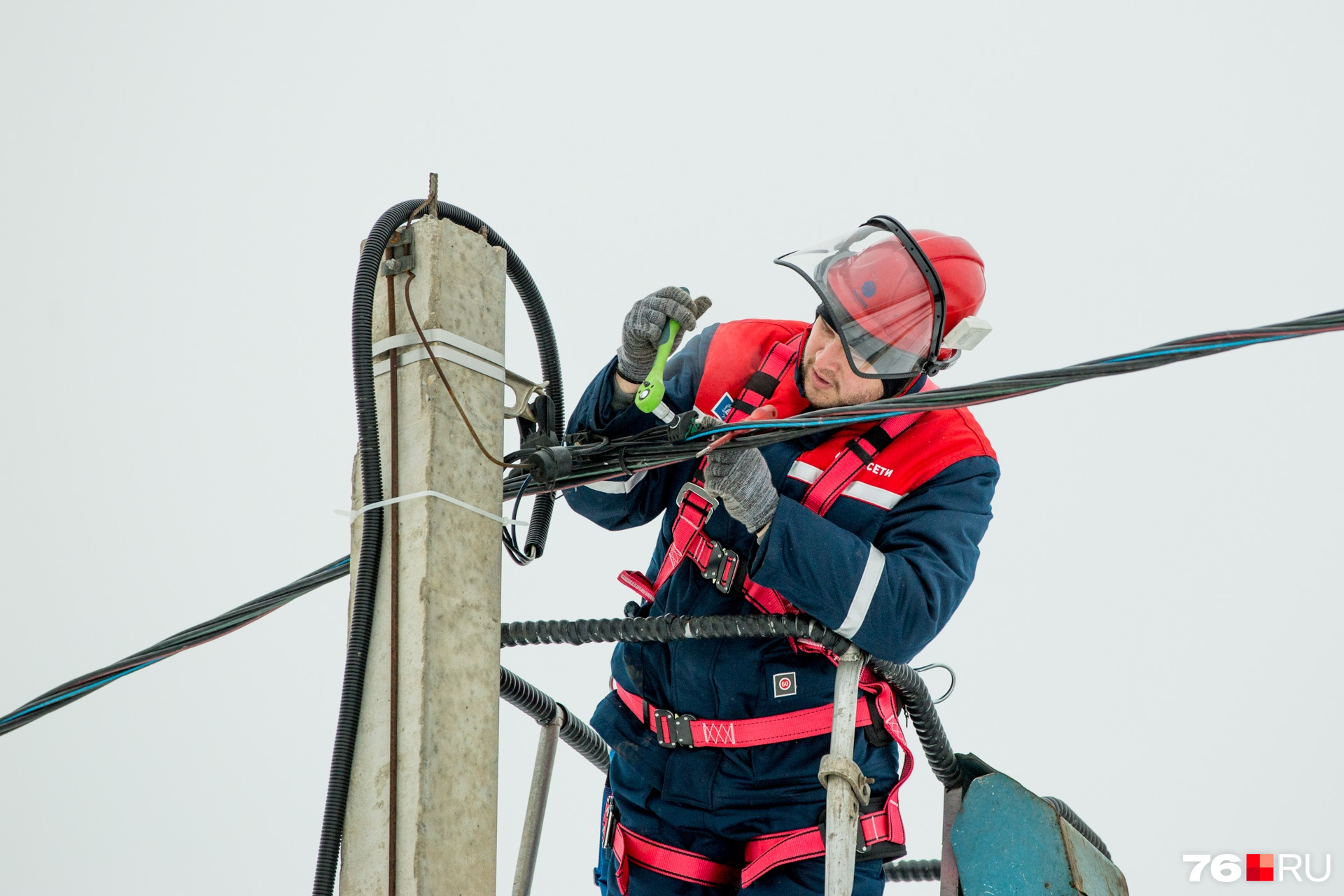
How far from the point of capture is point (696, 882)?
2.52 metres

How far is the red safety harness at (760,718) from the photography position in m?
2.39

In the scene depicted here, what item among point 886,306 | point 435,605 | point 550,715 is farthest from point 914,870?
point 435,605

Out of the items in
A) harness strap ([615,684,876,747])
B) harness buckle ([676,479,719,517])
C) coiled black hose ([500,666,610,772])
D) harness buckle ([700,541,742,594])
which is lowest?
harness strap ([615,684,876,747])

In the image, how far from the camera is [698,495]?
2.39 m

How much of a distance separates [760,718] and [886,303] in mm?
850

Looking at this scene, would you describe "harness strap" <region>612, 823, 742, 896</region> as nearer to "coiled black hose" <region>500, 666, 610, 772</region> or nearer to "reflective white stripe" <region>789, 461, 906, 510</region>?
"coiled black hose" <region>500, 666, 610, 772</region>

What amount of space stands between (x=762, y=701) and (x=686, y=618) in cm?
24

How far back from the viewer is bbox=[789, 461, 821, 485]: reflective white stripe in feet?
8.05

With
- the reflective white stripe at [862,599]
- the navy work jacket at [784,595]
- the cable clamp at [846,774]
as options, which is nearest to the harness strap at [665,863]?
the navy work jacket at [784,595]

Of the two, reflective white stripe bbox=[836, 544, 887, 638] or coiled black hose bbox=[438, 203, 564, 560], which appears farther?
coiled black hose bbox=[438, 203, 564, 560]

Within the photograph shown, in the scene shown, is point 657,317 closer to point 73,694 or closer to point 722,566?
point 722,566

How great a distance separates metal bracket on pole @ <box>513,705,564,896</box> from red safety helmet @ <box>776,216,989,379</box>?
110cm

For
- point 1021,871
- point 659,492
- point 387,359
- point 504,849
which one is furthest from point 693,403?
point 504,849

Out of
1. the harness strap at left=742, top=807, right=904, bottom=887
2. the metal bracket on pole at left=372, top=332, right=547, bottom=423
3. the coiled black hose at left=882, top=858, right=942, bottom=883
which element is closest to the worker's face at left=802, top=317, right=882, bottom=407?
the metal bracket on pole at left=372, top=332, right=547, bottom=423
